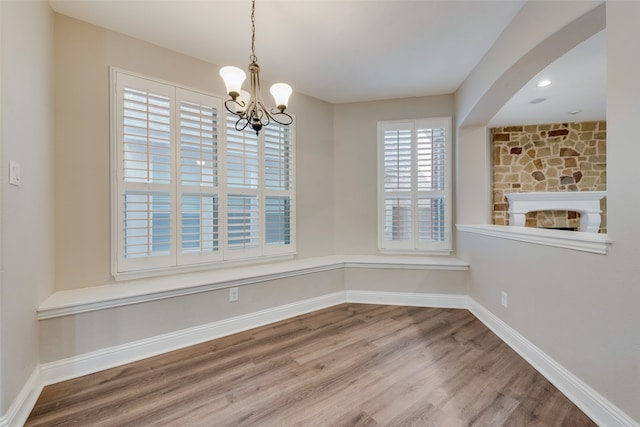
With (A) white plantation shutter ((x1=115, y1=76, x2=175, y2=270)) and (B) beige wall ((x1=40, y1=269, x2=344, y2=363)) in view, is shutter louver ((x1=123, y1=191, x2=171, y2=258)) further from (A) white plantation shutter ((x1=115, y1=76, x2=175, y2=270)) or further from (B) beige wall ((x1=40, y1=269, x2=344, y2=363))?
(B) beige wall ((x1=40, y1=269, x2=344, y2=363))

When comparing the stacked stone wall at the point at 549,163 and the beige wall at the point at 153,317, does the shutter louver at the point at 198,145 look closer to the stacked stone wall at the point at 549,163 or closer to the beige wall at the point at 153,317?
the beige wall at the point at 153,317

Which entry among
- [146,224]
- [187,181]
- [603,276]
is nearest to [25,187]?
[146,224]

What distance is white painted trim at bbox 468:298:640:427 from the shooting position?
54.6 inches

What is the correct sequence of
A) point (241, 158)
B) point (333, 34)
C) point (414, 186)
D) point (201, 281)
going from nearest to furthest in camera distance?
point (333, 34) < point (201, 281) < point (241, 158) < point (414, 186)

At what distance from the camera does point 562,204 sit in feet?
14.4

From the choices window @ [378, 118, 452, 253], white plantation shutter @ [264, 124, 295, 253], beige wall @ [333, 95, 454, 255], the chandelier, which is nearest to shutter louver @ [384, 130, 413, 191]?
window @ [378, 118, 452, 253]

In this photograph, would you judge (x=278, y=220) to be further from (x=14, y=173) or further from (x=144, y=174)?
(x=14, y=173)

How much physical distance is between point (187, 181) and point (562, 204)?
18.4 feet

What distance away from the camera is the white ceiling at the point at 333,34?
1979 mm

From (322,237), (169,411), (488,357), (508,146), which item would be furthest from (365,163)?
(169,411)

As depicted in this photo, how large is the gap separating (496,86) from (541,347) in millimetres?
2191

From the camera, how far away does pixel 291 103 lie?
10.8 feet

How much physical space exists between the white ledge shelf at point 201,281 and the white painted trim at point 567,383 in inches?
37.7

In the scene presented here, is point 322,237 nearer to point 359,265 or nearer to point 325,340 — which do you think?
point 359,265
